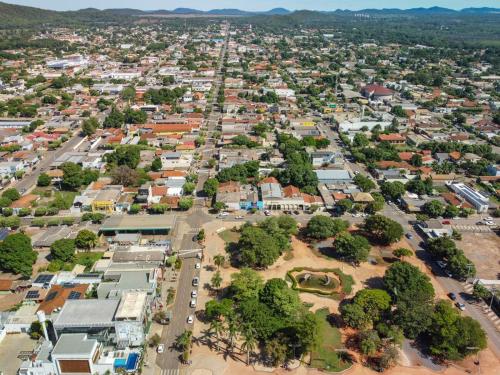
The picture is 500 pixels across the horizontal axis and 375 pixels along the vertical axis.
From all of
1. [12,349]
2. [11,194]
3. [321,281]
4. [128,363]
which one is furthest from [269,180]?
[12,349]

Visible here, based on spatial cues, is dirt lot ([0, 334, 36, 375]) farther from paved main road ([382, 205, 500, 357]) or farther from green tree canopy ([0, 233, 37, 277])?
paved main road ([382, 205, 500, 357])

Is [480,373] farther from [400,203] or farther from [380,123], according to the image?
[380,123]

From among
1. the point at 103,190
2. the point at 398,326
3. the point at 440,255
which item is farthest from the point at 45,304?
the point at 440,255

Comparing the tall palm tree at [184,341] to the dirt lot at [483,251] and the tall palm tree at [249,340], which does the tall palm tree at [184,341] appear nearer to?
the tall palm tree at [249,340]

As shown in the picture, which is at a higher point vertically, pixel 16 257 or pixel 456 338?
pixel 16 257

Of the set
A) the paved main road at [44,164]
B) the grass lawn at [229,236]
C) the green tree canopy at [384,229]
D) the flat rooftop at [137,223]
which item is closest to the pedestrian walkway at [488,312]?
the green tree canopy at [384,229]

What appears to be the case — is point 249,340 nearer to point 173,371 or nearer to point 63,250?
point 173,371
